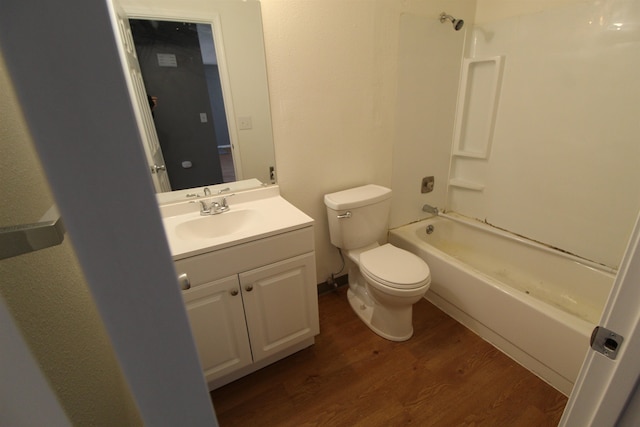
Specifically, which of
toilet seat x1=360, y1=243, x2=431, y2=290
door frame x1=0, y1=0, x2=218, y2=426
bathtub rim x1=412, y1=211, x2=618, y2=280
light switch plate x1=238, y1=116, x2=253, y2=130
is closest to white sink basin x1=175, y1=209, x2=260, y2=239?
light switch plate x1=238, y1=116, x2=253, y2=130

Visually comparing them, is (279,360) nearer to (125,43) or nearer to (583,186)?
(125,43)

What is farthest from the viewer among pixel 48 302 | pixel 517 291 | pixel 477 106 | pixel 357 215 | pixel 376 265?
pixel 477 106

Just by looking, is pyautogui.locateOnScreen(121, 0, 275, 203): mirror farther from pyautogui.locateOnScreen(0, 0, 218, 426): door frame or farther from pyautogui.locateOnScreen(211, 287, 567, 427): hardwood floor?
pyautogui.locateOnScreen(0, 0, 218, 426): door frame

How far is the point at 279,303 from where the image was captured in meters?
1.33

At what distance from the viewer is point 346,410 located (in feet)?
4.10

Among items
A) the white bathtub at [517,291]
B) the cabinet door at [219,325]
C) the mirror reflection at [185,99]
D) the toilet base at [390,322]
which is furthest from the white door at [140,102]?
the white bathtub at [517,291]

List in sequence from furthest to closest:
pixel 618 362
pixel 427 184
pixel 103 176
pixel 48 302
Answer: pixel 427 184 → pixel 618 362 → pixel 48 302 → pixel 103 176

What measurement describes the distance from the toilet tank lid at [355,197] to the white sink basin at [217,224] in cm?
46

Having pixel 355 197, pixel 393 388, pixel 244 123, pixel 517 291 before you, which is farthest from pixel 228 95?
pixel 517 291

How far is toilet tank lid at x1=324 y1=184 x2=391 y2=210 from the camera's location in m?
1.62

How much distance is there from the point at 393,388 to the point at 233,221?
1.14 metres

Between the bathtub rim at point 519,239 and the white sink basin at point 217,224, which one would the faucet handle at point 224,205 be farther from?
the bathtub rim at point 519,239

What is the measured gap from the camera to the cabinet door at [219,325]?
1.12m

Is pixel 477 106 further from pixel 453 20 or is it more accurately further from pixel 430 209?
pixel 430 209
